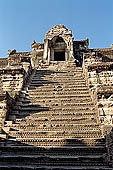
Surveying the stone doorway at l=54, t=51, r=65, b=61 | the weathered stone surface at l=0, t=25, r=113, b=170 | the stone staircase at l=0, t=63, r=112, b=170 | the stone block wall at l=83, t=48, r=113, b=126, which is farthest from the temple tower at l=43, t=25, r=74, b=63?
the stone staircase at l=0, t=63, r=112, b=170

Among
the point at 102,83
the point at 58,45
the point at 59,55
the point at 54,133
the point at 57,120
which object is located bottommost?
the point at 54,133

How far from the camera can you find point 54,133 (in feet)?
19.6

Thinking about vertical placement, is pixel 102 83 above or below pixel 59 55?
below

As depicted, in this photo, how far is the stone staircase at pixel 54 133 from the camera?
193 inches

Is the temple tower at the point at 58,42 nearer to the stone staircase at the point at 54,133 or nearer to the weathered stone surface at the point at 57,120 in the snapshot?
the weathered stone surface at the point at 57,120

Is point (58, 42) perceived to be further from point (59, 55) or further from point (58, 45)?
point (59, 55)

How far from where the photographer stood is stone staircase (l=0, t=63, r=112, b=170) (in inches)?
193

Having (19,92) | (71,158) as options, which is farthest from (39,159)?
(19,92)

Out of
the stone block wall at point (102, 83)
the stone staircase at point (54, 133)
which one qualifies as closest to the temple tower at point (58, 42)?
the stone block wall at point (102, 83)

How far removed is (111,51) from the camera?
20.0m

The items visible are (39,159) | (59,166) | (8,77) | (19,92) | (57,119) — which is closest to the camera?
(59,166)

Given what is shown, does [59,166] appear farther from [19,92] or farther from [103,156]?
[19,92]

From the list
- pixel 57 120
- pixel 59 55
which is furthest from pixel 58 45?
pixel 57 120

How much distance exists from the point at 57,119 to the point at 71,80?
14.0 ft
